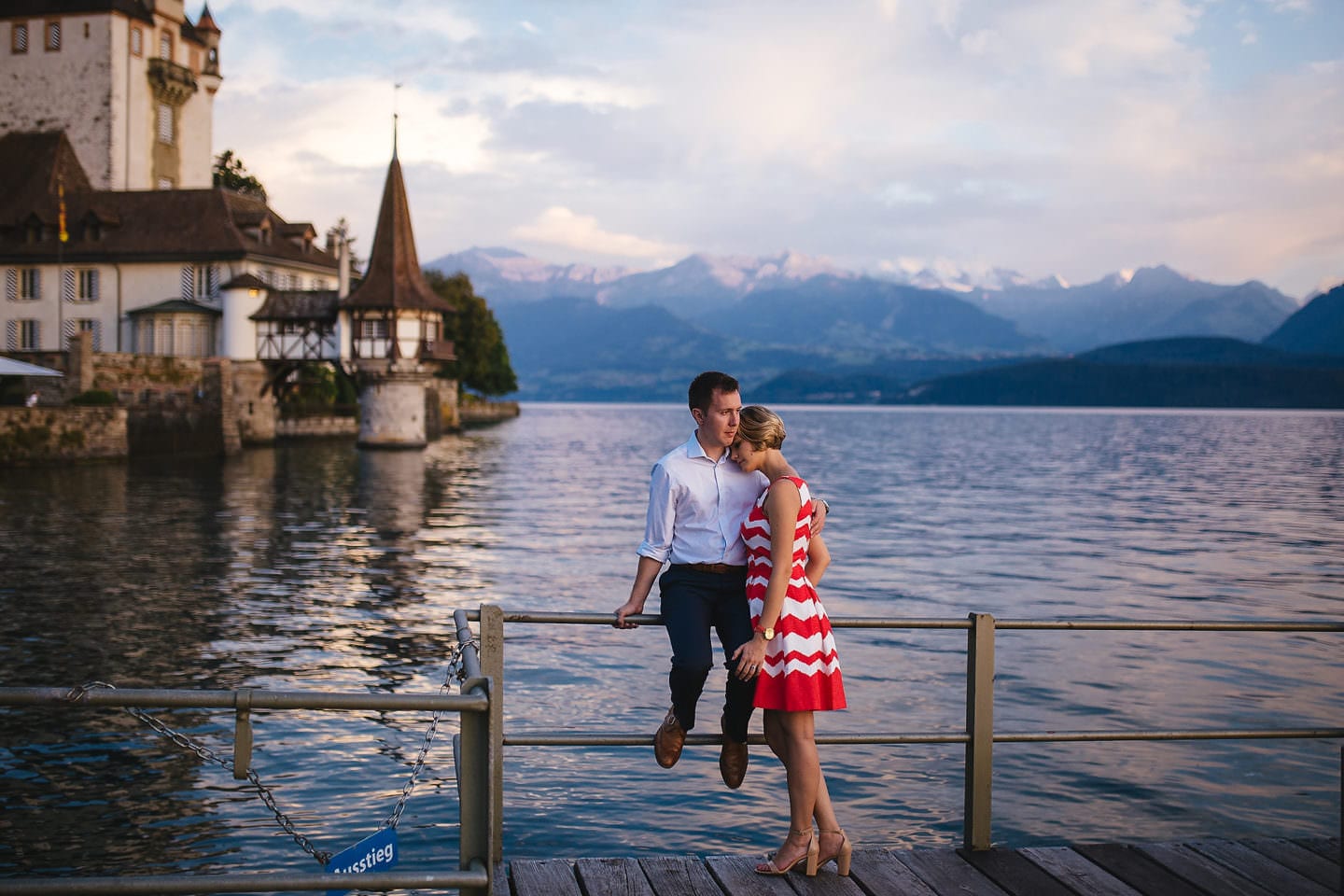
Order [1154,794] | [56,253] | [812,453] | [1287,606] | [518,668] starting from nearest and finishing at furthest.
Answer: [1154,794] < [518,668] < [1287,606] < [56,253] < [812,453]

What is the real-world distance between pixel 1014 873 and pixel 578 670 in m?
10.4

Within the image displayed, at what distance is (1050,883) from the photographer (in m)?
5.62

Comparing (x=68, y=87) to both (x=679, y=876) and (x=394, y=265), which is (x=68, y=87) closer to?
(x=394, y=265)

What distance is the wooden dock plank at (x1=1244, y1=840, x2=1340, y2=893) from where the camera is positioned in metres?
5.81

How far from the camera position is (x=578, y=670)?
1580cm

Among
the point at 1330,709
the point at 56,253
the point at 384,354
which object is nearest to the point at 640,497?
the point at 384,354

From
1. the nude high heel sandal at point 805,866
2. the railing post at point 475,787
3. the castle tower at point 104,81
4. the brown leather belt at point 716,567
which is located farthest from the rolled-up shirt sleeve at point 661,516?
the castle tower at point 104,81

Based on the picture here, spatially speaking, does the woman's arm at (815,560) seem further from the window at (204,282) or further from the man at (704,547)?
the window at (204,282)

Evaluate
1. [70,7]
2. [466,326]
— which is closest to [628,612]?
[70,7]

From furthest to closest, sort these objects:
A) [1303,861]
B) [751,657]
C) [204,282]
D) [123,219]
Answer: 1. [123,219]
2. [204,282]
3. [1303,861]
4. [751,657]

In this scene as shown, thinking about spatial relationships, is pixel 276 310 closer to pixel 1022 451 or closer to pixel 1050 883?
pixel 1022 451

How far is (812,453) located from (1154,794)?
7048cm

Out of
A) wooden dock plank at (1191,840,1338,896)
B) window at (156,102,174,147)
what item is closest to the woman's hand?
wooden dock plank at (1191,840,1338,896)

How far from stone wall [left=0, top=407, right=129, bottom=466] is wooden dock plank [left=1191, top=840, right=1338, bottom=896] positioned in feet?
156
